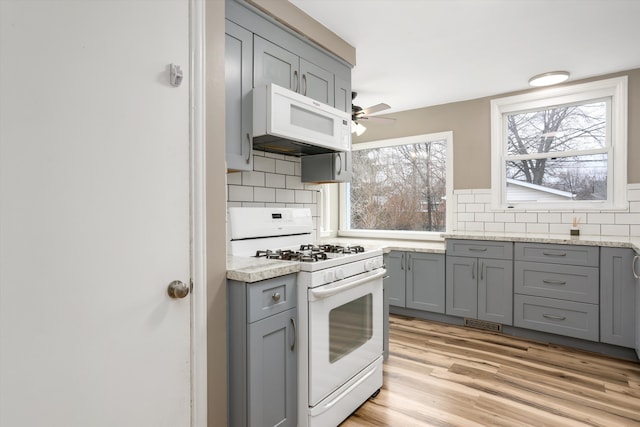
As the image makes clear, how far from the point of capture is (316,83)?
8.17ft

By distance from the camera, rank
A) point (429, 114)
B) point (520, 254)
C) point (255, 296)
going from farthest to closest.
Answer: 1. point (429, 114)
2. point (520, 254)
3. point (255, 296)

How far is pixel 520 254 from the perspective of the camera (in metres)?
3.28

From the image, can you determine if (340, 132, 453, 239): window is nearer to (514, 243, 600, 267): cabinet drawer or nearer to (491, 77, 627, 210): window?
(491, 77, 627, 210): window

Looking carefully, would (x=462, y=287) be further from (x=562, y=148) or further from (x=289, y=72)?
(x=289, y=72)

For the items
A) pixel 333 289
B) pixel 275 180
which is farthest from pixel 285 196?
pixel 333 289

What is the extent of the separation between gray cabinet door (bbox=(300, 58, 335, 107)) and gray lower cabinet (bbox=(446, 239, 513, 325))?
1.98m

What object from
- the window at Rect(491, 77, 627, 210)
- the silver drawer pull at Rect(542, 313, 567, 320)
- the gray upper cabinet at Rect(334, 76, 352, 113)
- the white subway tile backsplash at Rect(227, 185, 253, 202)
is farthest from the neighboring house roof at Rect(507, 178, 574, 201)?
the white subway tile backsplash at Rect(227, 185, 253, 202)

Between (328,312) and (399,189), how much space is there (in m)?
3.02

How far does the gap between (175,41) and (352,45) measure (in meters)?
1.75

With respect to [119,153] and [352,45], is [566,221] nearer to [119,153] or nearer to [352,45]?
[352,45]

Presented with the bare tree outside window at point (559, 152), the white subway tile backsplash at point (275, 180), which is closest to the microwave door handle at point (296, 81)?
the white subway tile backsplash at point (275, 180)

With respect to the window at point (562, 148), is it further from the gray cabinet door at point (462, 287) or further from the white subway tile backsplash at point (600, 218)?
the gray cabinet door at point (462, 287)

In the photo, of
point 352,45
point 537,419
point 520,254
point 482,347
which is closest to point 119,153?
point 352,45

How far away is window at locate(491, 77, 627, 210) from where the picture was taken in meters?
3.31
